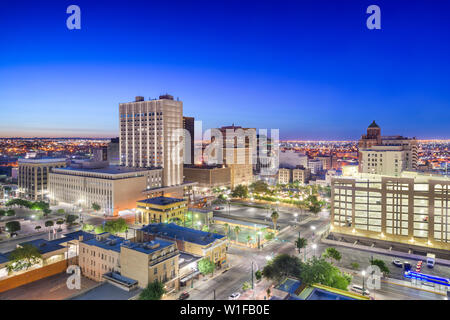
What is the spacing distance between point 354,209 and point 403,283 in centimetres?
1643

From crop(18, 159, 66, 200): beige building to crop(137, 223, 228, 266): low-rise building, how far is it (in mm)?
53302

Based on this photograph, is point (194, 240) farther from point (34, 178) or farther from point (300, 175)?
point (300, 175)

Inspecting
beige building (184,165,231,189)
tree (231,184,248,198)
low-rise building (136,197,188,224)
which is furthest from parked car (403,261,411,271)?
beige building (184,165,231,189)

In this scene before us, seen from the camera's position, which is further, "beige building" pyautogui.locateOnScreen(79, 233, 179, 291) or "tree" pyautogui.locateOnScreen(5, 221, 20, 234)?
"tree" pyautogui.locateOnScreen(5, 221, 20, 234)

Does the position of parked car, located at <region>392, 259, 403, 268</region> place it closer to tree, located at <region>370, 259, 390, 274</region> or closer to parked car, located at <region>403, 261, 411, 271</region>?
parked car, located at <region>403, 261, 411, 271</region>

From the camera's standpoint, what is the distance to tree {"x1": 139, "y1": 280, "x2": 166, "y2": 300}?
2572 cm

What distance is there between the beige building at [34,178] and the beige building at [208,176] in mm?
41177

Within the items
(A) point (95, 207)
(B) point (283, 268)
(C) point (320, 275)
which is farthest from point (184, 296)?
(A) point (95, 207)

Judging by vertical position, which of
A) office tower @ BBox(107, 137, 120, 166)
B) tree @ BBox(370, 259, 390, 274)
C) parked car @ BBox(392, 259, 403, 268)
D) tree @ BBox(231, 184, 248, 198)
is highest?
office tower @ BBox(107, 137, 120, 166)

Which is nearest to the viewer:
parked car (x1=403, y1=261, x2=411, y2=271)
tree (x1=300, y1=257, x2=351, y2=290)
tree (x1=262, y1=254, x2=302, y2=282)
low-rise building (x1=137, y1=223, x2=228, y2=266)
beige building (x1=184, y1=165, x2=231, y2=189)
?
tree (x1=300, y1=257, x2=351, y2=290)

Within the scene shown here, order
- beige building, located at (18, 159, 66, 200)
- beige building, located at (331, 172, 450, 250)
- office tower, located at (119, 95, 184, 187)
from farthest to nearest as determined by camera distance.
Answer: office tower, located at (119, 95, 184, 187)
beige building, located at (18, 159, 66, 200)
beige building, located at (331, 172, 450, 250)

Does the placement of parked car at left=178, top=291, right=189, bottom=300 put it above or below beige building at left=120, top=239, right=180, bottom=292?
below

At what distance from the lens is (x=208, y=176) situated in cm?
9612

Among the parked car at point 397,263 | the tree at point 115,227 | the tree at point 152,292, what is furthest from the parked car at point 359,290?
the tree at point 115,227
